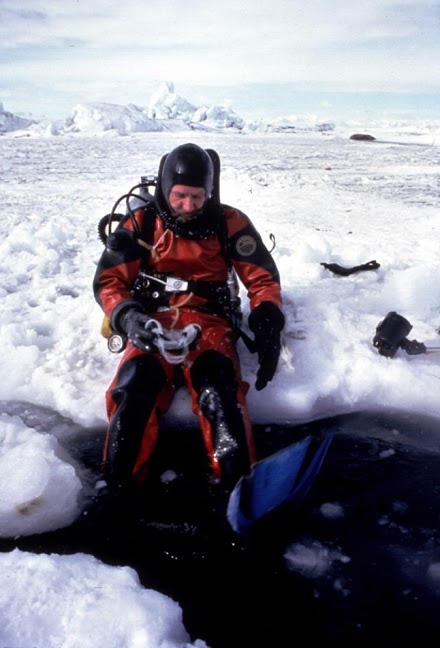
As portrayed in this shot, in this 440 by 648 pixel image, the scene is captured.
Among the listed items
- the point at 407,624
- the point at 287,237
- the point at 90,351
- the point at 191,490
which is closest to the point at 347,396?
the point at 191,490

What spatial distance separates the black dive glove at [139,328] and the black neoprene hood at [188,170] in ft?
2.71

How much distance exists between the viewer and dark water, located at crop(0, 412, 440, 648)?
1.85 m

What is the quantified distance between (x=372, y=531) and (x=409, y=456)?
2.17 ft

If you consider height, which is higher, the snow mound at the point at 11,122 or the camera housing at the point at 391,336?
the snow mound at the point at 11,122

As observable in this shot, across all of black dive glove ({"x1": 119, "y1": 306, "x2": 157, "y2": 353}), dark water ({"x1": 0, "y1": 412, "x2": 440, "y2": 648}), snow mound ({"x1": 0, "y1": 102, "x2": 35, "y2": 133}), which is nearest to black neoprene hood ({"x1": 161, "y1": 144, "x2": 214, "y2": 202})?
black dive glove ({"x1": 119, "y1": 306, "x2": 157, "y2": 353})

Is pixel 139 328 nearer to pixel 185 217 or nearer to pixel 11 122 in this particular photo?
pixel 185 217

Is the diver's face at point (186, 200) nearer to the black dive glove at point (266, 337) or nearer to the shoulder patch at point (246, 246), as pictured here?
the shoulder patch at point (246, 246)

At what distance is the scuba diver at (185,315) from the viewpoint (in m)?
2.54

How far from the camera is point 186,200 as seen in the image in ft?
10.2

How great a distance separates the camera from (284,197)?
988 centimetres

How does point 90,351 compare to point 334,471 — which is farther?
point 90,351

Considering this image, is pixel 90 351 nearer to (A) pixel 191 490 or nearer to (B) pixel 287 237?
(A) pixel 191 490

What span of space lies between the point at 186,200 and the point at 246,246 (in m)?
0.53

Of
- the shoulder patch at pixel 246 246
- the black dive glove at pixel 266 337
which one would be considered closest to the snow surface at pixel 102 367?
the black dive glove at pixel 266 337
